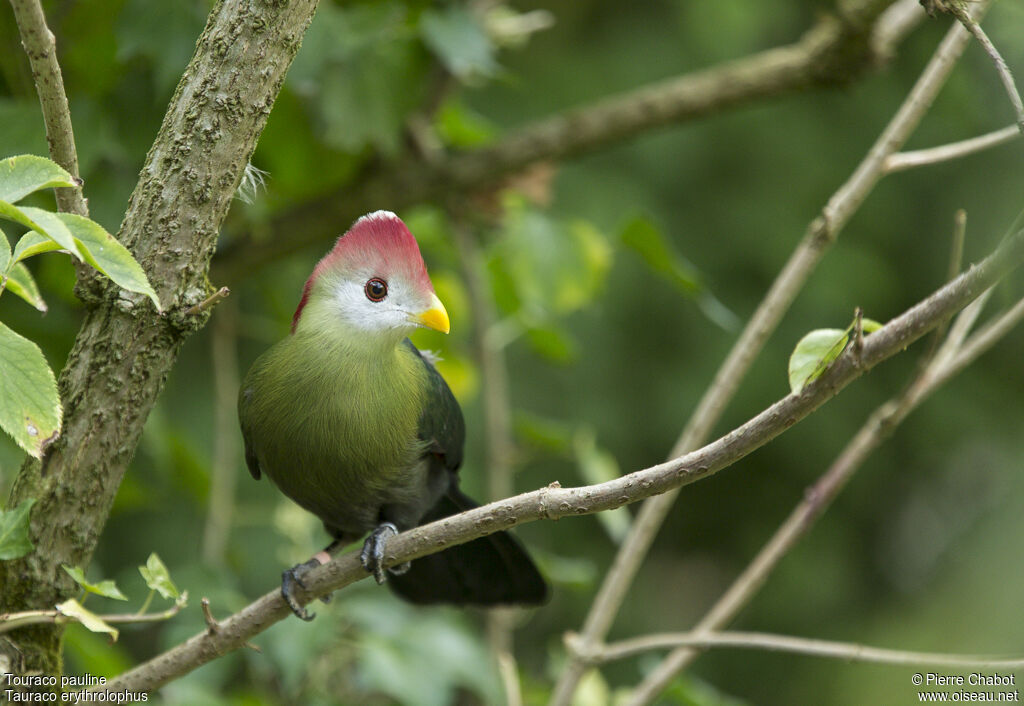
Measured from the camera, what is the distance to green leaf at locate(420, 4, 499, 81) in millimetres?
2404

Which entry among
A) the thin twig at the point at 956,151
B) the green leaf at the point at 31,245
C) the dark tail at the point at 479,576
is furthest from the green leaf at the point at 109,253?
the thin twig at the point at 956,151

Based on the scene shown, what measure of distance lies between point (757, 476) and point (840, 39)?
237 cm

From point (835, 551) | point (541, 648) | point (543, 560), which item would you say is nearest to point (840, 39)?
point (543, 560)

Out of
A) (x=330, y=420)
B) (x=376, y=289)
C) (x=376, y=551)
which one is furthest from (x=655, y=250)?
(x=376, y=551)

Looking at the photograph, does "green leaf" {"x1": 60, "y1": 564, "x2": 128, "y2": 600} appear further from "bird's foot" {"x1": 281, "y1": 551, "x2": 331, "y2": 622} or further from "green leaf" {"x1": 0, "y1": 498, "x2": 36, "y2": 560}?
"bird's foot" {"x1": 281, "y1": 551, "x2": 331, "y2": 622}

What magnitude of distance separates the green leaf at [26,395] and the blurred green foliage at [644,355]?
4.53 ft

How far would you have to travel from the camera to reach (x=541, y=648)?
454 centimetres

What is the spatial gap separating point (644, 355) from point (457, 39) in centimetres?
229

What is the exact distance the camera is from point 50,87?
1274 mm

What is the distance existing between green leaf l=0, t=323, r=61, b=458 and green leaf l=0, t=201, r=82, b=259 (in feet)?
0.51

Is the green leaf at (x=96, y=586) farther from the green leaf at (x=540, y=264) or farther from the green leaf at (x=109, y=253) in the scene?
the green leaf at (x=540, y=264)

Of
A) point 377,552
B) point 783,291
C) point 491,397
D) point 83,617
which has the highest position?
point 491,397

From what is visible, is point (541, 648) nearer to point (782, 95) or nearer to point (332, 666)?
point (332, 666)

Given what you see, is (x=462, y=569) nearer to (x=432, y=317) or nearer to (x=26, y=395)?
(x=432, y=317)
